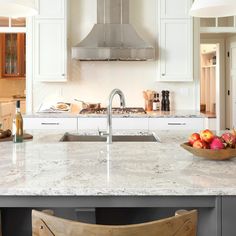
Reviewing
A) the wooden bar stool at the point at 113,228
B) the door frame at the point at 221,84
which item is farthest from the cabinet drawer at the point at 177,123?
the wooden bar stool at the point at 113,228

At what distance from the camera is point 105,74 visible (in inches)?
221

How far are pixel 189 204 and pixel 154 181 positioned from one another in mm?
166

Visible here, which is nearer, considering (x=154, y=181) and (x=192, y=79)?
(x=154, y=181)

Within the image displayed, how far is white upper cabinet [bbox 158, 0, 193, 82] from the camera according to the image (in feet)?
17.1

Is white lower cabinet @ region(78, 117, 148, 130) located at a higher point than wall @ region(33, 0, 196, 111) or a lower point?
lower

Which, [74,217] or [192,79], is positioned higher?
[192,79]

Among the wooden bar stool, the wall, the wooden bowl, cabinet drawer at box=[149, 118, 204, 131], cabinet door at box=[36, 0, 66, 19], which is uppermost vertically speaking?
cabinet door at box=[36, 0, 66, 19]

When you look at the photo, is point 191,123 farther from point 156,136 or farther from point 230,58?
point 230,58

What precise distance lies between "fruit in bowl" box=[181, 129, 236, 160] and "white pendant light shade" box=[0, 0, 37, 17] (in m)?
1.41

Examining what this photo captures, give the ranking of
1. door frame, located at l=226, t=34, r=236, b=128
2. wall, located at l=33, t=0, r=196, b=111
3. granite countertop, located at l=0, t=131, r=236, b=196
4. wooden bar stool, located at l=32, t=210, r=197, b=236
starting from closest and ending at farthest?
wooden bar stool, located at l=32, t=210, r=197, b=236, granite countertop, located at l=0, t=131, r=236, b=196, wall, located at l=33, t=0, r=196, b=111, door frame, located at l=226, t=34, r=236, b=128

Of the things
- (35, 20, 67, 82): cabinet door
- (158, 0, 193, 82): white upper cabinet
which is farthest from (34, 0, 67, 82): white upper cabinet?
(158, 0, 193, 82): white upper cabinet

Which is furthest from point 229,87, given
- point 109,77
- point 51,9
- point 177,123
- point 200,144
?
point 200,144

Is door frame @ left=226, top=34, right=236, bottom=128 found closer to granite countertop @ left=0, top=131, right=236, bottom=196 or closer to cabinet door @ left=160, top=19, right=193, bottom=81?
cabinet door @ left=160, top=19, right=193, bottom=81

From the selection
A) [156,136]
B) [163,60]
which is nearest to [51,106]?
[163,60]
